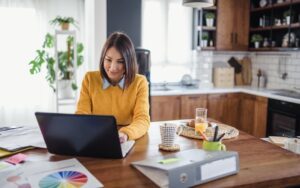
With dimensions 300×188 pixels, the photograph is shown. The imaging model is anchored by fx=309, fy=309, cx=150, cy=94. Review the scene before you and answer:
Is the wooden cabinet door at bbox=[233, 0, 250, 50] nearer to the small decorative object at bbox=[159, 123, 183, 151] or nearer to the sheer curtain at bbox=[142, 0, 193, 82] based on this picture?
the sheer curtain at bbox=[142, 0, 193, 82]

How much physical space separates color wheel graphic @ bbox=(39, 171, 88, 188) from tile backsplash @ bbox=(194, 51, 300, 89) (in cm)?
363

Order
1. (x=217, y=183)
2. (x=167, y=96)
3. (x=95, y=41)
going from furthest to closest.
Answer: (x=167, y=96) → (x=95, y=41) → (x=217, y=183)

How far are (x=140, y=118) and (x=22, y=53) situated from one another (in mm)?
3035

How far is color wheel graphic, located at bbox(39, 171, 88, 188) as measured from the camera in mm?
1018

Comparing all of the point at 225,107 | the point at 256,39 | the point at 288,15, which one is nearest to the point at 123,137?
the point at 225,107

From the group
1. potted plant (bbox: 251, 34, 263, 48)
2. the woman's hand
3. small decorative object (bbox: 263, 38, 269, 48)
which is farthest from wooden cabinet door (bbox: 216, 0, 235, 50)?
the woman's hand

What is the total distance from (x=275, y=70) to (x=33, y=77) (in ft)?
11.1

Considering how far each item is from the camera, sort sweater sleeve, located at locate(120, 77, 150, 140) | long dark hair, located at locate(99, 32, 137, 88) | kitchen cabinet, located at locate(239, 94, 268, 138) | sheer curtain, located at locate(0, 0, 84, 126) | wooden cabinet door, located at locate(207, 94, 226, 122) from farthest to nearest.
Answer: wooden cabinet door, located at locate(207, 94, 226, 122) → sheer curtain, located at locate(0, 0, 84, 126) → kitchen cabinet, located at locate(239, 94, 268, 138) → long dark hair, located at locate(99, 32, 137, 88) → sweater sleeve, located at locate(120, 77, 150, 140)

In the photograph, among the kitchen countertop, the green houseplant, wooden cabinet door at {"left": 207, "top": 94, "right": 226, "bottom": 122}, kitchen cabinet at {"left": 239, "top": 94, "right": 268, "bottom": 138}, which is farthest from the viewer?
wooden cabinet door at {"left": 207, "top": 94, "right": 226, "bottom": 122}

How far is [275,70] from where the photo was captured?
173 inches

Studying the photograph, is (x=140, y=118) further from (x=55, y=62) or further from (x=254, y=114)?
(x=254, y=114)

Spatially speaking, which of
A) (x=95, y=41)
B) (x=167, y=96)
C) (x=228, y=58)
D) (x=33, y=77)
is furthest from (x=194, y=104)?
(x=33, y=77)

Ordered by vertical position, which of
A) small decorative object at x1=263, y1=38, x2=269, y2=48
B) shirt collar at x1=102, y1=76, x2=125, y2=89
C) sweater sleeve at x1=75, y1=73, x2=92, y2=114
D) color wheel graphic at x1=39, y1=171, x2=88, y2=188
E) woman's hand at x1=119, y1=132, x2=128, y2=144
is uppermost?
small decorative object at x1=263, y1=38, x2=269, y2=48

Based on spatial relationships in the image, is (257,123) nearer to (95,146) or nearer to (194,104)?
(194,104)
